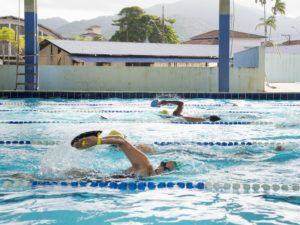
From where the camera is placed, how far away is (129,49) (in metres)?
25.1

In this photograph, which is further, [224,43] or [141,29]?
[141,29]

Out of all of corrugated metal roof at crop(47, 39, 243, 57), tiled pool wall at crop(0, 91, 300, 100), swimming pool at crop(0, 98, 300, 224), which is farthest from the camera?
corrugated metal roof at crop(47, 39, 243, 57)

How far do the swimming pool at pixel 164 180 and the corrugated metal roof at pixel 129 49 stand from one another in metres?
15.5

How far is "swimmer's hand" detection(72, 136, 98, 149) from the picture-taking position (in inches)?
121

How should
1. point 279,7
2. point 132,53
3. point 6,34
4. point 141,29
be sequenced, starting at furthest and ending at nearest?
point 279,7 < point 141,29 < point 6,34 < point 132,53

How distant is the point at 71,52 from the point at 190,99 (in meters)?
10.4

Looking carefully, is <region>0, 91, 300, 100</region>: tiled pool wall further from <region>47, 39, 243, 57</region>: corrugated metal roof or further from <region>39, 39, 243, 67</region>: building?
<region>47, 39, 243, 57</region>: corrugated metal roof

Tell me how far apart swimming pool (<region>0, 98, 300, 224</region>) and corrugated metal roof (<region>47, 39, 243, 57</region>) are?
15537 mm

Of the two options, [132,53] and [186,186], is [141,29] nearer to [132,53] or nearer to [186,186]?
[132,53]

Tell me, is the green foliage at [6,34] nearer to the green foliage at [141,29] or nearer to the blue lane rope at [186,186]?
the green foliage at [141,29]

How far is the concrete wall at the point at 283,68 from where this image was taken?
2766cm

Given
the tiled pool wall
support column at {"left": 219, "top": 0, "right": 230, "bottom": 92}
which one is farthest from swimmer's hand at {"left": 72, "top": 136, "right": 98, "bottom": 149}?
support column at {"left": 219, "top": 0, "right": 230, "bottom": 92}

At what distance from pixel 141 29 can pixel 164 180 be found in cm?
4661

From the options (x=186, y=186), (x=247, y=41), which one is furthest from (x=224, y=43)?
(x=247, y=41)
